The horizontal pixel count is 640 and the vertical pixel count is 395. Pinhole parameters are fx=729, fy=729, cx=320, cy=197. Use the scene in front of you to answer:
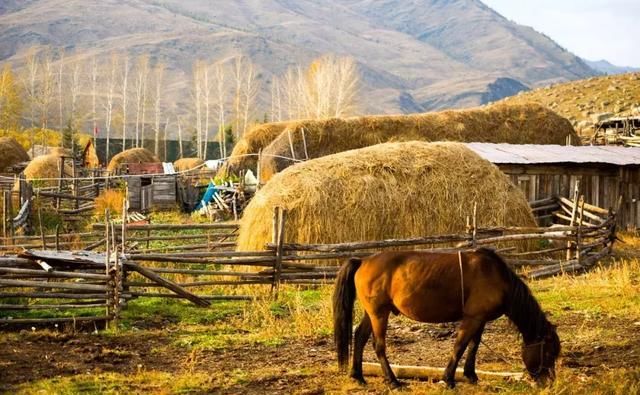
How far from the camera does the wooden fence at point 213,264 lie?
957 cm

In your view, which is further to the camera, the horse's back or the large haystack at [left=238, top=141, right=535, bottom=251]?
the large haystack at [left=238, top=141, right=535, bottom=251]

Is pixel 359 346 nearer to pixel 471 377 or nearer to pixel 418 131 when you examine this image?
pixel 471 377

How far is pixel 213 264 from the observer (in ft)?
→ 40.0

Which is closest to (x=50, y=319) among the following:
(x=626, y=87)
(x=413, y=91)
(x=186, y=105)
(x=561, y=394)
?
(x=561, y=394)

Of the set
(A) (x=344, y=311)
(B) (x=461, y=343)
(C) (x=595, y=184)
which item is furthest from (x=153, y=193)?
(B) (x=461, y=343)

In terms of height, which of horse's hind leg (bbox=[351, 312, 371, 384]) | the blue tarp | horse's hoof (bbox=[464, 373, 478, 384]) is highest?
A: the blue tarp

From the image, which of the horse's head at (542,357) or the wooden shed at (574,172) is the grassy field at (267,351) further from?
the wooden shed at (574,172)

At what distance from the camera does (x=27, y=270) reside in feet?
30.9

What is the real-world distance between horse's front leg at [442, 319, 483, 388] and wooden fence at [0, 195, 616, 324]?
4.85 metres

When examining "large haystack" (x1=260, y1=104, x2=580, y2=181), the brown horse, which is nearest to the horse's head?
the brown horse

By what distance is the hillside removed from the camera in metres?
48.1

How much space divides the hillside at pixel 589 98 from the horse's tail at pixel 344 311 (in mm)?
40028

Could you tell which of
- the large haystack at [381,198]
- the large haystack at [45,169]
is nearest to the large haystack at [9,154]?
the large haystack at [45,169]

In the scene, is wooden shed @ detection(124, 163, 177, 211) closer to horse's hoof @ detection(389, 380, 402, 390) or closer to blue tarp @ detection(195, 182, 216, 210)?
blue tarp @ detection(195, 182, 216, 210)
